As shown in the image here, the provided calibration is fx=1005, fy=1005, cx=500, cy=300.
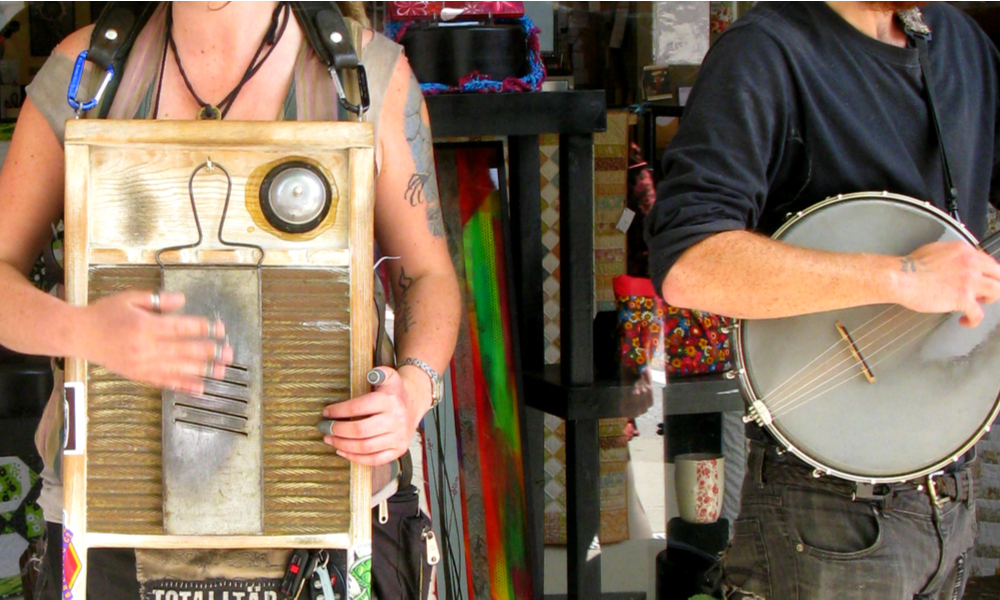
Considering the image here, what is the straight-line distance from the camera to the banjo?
5.88 feet

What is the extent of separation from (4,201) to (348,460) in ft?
2.27

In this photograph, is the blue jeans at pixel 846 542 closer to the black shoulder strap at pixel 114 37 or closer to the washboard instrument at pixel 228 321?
the washboard instrument at pixel 228 321

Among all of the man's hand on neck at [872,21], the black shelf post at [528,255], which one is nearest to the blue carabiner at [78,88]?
the man's hand on neck at [872,21]

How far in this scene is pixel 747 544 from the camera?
74.0 inches

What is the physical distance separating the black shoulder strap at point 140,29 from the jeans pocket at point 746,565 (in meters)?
1.05

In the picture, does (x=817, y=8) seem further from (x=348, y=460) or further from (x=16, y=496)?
(x=16, y=496)

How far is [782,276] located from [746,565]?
0.57 m

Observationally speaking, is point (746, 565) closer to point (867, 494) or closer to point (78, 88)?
point (867, 494)

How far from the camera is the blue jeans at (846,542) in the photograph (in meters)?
1.76

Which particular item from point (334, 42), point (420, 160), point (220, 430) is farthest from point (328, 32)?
point (220, 430)

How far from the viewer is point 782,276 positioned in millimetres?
1686

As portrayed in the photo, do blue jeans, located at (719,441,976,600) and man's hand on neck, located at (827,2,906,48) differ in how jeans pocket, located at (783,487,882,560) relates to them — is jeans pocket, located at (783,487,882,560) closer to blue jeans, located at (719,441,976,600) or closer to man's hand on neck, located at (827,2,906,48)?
blue jeans, located at (719,441,976,600)

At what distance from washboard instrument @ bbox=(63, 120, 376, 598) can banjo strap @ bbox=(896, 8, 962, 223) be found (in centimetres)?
106

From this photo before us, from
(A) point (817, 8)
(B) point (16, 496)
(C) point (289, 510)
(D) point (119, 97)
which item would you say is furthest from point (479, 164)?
(B) point (16, 496)
